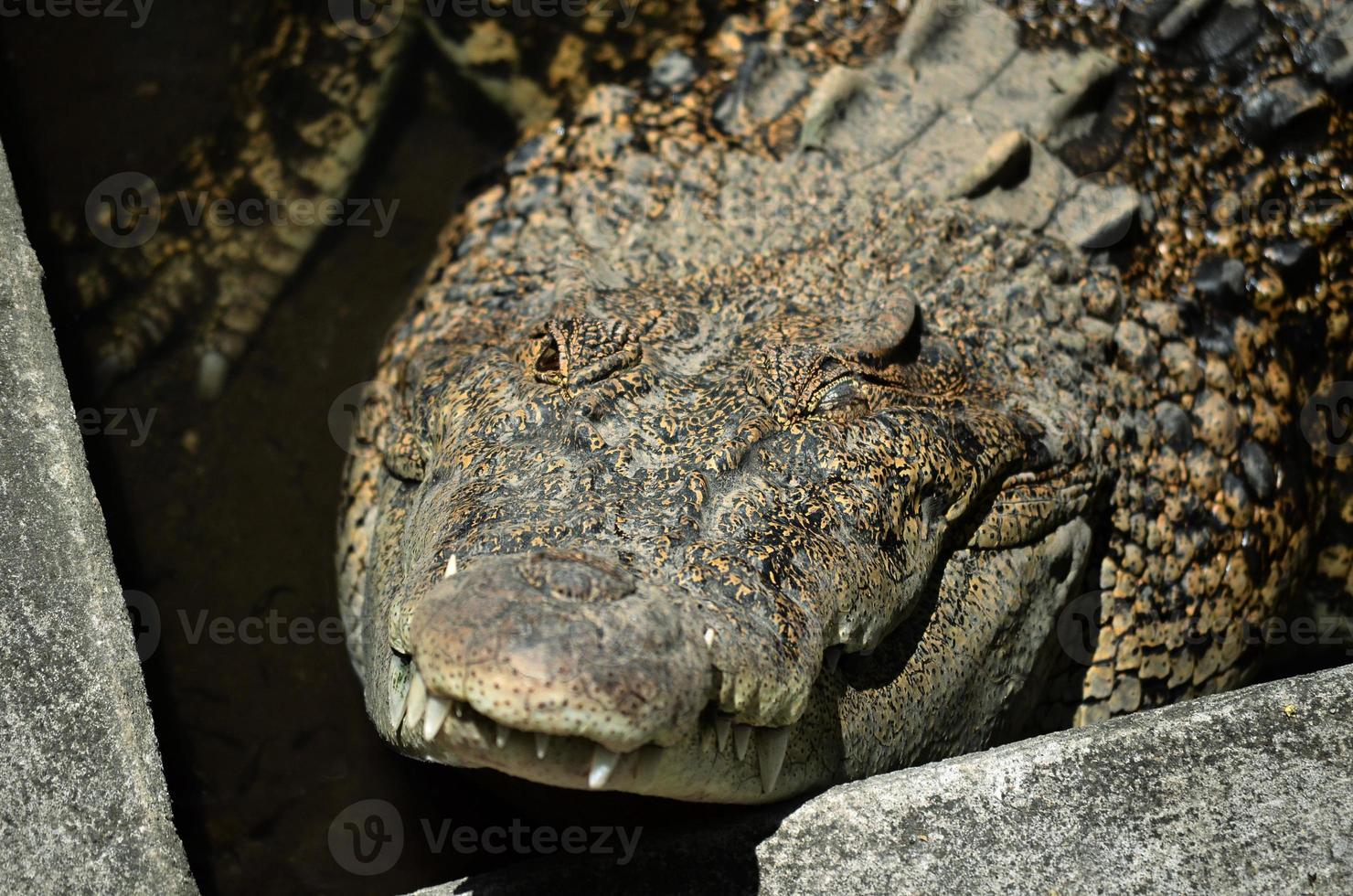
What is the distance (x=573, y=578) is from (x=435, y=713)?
331mm

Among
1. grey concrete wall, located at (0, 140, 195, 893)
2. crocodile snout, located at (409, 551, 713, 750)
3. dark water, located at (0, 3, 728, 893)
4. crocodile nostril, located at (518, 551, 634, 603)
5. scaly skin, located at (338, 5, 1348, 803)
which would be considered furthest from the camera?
dark water, located at (0, 3, 728, 893)

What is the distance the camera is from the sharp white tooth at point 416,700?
2295mm

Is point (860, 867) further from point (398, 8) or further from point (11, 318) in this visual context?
point (398, 8)

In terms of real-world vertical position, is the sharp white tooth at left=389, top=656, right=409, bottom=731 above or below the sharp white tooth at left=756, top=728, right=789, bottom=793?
below

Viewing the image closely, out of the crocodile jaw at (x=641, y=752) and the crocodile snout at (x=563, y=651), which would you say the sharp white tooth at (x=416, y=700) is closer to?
the crocodile jaw at (x=641, y=752)

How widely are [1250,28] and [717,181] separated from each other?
5.89 feet

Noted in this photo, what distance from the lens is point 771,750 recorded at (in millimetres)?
2488

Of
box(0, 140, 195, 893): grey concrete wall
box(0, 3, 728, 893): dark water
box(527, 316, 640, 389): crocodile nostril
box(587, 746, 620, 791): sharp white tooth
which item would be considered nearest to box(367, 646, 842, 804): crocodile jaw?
box(587, 746, 620, 791): sharp white tooth

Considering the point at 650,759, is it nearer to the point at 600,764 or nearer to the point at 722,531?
the point at 600,764

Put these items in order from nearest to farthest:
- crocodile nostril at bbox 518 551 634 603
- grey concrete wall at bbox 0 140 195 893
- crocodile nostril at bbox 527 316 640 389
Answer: crocodile nostril at bbox 518 551 634 603, grey concrete wall at bbox 0 140 195 893, crocodile nostril at bbox 527 316 640 389

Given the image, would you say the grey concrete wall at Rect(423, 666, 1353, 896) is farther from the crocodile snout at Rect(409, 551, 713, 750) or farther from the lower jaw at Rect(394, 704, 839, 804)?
the crocodile snout at Rect(409, 551, 713, 750)

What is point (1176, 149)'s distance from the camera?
3965 millimetres

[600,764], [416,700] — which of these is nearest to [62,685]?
[416,700]

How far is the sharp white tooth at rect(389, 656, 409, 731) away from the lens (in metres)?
2.48
